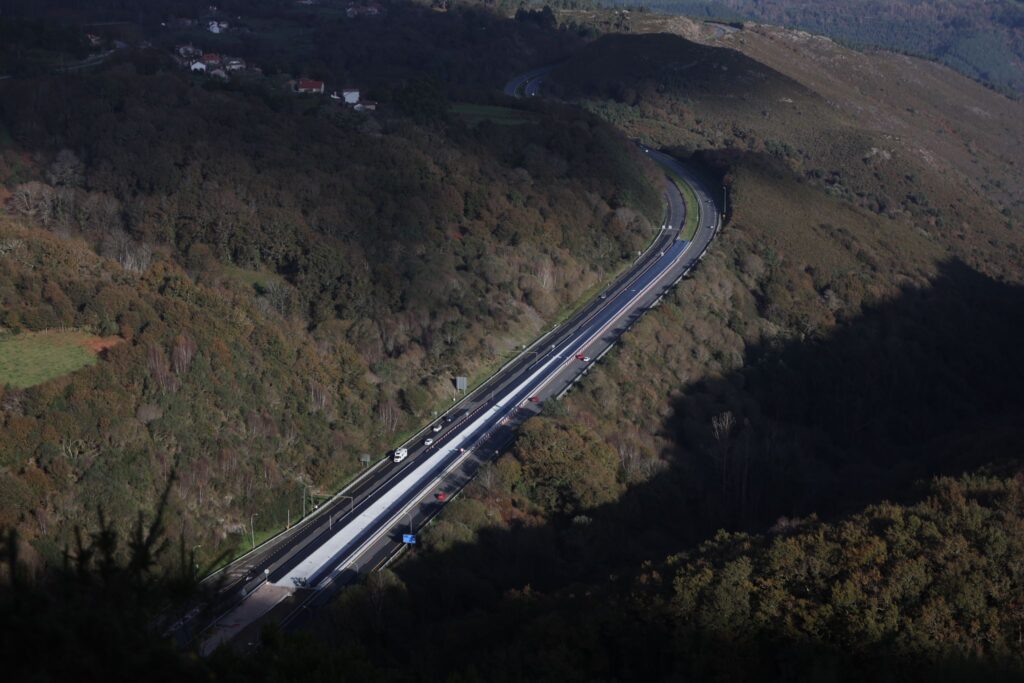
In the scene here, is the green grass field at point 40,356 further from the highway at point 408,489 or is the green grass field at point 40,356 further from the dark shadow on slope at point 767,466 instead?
the dark shadow on slope at point 767,466

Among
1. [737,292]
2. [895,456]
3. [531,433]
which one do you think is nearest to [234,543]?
[531,433]

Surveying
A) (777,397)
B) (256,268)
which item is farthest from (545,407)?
(256,268)

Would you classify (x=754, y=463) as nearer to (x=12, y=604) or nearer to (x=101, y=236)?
(x=101, y=236)

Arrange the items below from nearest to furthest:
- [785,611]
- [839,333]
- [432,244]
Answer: [785,611]
[432,244]
[839,333]

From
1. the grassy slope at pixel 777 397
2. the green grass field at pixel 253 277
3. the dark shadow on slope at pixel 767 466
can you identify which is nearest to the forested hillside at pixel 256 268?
the green grass field at pixel 253 277

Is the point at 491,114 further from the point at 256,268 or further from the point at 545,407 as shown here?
the point at 545,407
